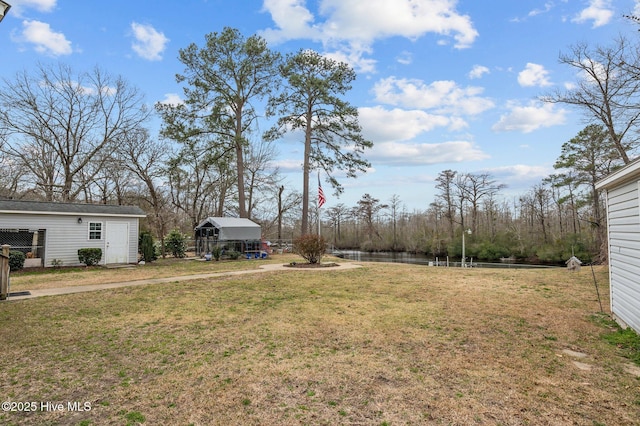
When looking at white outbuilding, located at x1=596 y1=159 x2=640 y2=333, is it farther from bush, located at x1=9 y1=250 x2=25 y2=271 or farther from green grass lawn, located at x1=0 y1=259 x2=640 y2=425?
bush, located at x1=9 y1=250 x2=25 y2=271

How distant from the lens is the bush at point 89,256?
1220 centimetres

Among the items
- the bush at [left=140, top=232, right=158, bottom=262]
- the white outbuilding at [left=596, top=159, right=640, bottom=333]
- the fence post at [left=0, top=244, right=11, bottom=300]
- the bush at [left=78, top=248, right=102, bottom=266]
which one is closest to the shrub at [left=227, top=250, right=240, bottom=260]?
the bush at [left=140, top=232, right=158, bottom=262]

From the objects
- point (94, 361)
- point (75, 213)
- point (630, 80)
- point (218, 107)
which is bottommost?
point (94, 361)

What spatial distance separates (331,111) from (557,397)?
17.7 m

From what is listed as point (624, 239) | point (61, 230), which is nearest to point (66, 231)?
point (61, 230)

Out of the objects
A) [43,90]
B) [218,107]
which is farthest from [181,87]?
[43,90]

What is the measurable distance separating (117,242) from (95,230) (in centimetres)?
88

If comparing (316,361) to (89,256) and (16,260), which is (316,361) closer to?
(89,256)

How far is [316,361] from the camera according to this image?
3.50m

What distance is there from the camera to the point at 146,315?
5.34m

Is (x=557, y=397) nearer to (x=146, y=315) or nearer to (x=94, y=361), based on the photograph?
(x=94, y=361)

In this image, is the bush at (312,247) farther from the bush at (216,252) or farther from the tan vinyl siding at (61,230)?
the tan vinyl siding at (61,230)

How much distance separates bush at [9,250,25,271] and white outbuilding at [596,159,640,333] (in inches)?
615

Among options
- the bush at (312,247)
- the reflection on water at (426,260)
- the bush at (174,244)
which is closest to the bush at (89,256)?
the bush at (174,244)
